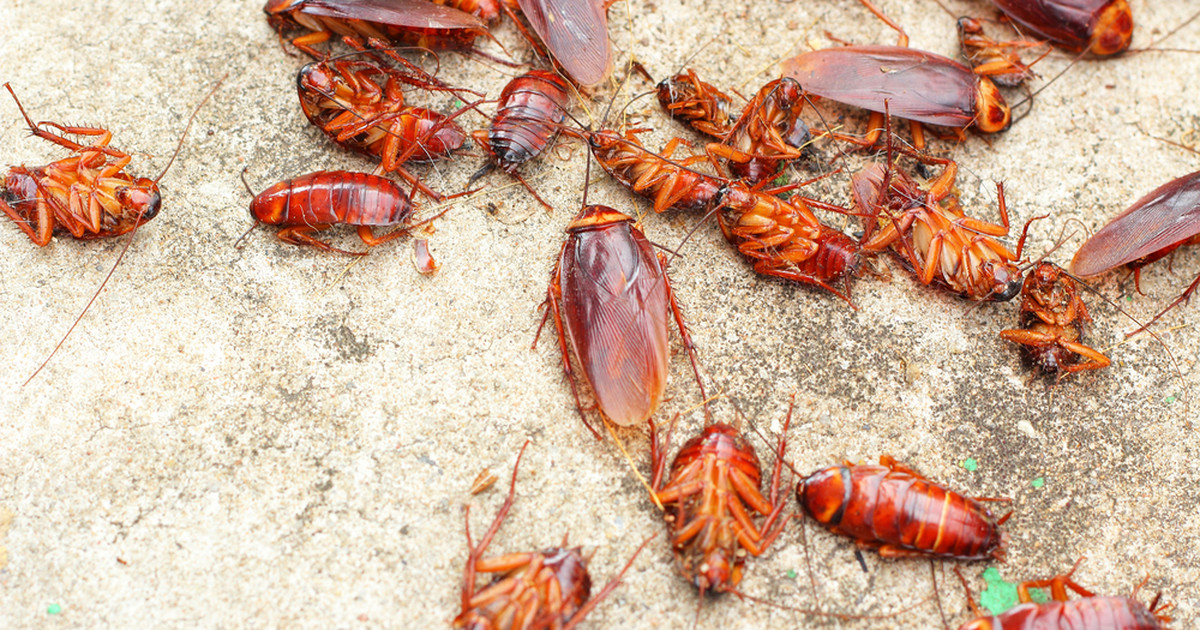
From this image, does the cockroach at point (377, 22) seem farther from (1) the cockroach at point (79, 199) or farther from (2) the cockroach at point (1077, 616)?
(2) the cockroach at point (1077, 616)

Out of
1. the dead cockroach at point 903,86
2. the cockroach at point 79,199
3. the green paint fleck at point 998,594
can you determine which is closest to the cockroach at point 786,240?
the dead cockroach at point 903,86

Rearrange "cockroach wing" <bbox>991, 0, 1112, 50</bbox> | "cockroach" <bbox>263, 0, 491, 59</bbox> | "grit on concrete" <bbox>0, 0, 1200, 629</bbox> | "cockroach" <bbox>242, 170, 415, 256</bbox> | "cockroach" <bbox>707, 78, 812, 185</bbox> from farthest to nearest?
"cockroach wing" <bbox>991, 0, 1112, 50</bbox> → "cockroach" <bbox>263, 0, 491, 59</bbox> → "cockroach" <bbox>707, 78, 812, 185</bbox> → "cockroach" <bbox>242, 170, 415, 256</bbox> → "grit on concrete" <bbox>0, 0, 1200, 629</bbox>

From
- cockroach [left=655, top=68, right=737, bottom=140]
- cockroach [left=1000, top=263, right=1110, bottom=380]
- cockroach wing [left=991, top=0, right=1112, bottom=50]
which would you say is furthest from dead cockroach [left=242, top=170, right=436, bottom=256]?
cockroach wing [left=991, top=0, right=1112, bottom=50]

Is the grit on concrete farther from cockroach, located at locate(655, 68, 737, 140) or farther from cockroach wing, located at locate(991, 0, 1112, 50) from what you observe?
cockroach wing, located at locate(991, 0, 1112, 50)

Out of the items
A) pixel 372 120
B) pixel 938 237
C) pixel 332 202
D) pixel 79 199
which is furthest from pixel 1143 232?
pixel 79 199

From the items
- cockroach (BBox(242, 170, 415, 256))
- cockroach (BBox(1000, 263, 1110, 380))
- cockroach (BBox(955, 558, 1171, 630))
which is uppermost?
cockroach (BBox(242, 170, 415, 256))

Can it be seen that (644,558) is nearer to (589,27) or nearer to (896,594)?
(896,594)

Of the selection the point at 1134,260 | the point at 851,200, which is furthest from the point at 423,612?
the point at 1134,260
